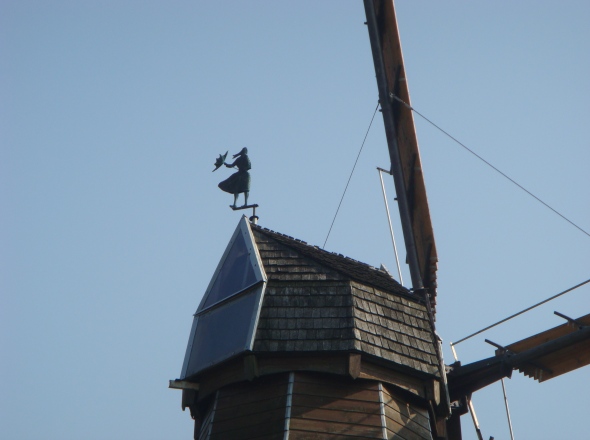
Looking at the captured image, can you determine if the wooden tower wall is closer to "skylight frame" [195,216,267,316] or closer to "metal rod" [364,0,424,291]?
"skylight frame" [195,216,267,316]

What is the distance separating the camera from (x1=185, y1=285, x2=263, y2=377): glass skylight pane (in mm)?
16422

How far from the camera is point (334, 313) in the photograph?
54.0 feet

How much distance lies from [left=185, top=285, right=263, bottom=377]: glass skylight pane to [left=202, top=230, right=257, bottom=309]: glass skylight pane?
0.67 feet

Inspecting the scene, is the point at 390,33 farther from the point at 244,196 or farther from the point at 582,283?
the point at 582,283

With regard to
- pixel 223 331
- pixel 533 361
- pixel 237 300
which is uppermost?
pixel 237 300

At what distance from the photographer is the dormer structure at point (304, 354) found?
620 inches

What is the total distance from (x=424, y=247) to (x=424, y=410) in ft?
12.7

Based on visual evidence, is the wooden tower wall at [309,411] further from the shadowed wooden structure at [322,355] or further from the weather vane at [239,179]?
the weather vane at [239,179]

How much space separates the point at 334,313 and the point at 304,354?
83cm

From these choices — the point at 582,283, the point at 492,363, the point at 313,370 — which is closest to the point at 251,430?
the point at 313,370

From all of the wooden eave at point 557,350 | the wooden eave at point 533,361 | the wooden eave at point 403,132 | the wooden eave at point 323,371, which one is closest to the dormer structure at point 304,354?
the wooden eave at point 323,371

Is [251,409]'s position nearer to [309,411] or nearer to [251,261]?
[309,411]

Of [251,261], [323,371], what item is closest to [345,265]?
[251,261]

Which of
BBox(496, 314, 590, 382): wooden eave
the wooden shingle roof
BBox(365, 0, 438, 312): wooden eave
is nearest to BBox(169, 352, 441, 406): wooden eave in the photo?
the wooden shingle roof
